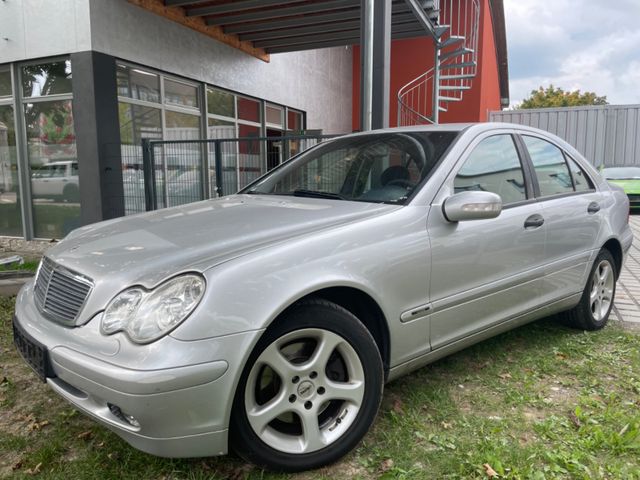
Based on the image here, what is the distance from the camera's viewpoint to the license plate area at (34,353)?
2098 millimetres

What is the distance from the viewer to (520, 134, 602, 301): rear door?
3371 millimetres

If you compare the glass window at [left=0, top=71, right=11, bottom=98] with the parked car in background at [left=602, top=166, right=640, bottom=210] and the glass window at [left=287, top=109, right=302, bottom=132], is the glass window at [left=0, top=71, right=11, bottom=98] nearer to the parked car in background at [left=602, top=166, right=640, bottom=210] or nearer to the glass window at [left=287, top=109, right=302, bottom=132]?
the glass window at [left=287, top=109, right=302, bottom=132]

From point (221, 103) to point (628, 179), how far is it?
10448mm

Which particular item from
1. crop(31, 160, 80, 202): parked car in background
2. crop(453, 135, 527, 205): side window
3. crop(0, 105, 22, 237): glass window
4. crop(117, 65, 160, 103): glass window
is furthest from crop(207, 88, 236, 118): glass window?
crop(453, 135, 527, 205): side window

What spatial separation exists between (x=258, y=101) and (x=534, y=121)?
9033mm

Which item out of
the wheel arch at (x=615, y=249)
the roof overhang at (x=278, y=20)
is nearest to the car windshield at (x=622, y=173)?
the roof overhang at (x=278, y=20)

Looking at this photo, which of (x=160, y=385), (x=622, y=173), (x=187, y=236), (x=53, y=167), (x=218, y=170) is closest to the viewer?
(x=160, y=385)

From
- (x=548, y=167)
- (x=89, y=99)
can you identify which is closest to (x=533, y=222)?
(x=548, y=167)

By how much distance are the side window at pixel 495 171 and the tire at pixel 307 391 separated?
1.13 m

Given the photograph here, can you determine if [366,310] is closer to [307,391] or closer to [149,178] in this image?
[307,391]

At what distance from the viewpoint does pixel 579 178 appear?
152 inches

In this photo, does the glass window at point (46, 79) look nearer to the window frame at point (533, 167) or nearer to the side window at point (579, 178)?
the window frame at point (533, 167)

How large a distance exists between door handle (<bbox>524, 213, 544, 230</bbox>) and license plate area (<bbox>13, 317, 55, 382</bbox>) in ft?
8.53

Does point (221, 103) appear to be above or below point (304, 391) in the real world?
above
